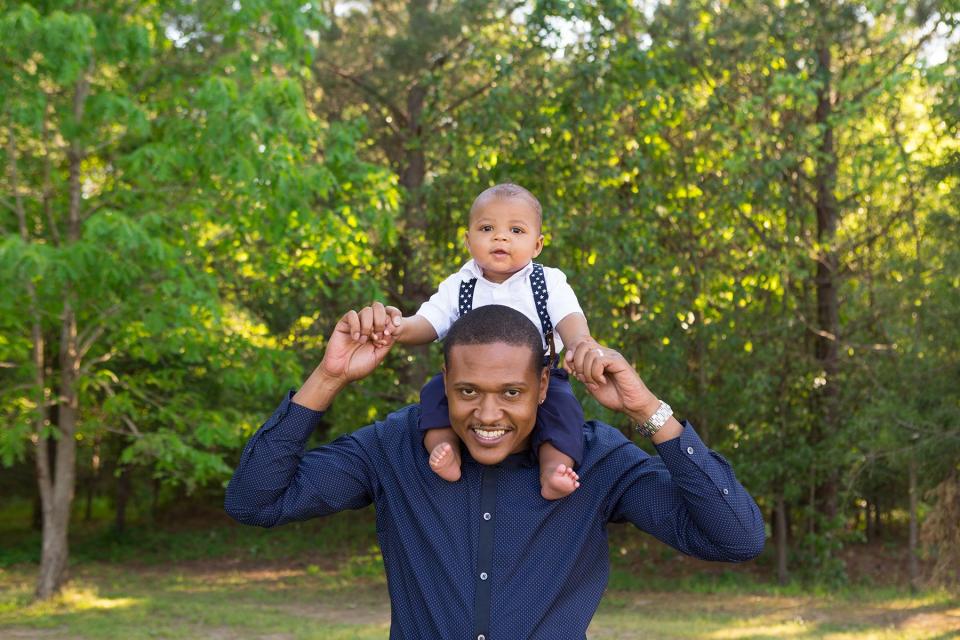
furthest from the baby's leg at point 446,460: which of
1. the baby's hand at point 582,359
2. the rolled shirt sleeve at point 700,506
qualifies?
the rolled shirt sleeve at point 700,506

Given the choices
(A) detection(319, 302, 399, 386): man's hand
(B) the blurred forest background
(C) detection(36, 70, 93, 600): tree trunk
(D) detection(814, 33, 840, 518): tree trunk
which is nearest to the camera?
(A) detection(319, 302, 399, 386): man's hand

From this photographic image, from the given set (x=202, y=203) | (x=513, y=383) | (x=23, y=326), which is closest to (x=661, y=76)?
(x=202, y=203)

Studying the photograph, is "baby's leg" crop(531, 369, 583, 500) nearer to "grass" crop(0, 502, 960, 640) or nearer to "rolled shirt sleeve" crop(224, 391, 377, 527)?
"rolled shirt sleeve" crop(224, 391, 377, 527)

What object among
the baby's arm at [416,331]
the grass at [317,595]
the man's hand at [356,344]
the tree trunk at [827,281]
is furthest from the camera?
the tree trunk at [827,281]

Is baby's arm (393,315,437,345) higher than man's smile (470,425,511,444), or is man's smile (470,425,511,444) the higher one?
baby's arm (393,315,437,345)

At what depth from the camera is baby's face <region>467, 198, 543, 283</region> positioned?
3578mm

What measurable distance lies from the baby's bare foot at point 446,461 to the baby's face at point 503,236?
3.09 feet

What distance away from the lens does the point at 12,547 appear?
20.5 metres

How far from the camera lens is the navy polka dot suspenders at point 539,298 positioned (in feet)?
11.3

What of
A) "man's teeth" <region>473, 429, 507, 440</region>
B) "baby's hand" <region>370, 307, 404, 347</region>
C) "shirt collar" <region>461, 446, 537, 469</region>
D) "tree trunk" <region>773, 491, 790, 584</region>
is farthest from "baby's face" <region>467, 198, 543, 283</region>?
"tree trunk" <region>773, 491, 790, 584</region>

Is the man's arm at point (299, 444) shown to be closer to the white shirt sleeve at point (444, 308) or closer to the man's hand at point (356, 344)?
the man's hand at point (356, 344)

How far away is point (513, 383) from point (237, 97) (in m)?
9.30

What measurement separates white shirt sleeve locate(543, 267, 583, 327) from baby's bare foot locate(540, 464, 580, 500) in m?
0.75

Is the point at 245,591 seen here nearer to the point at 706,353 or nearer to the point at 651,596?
the point at 651,596
